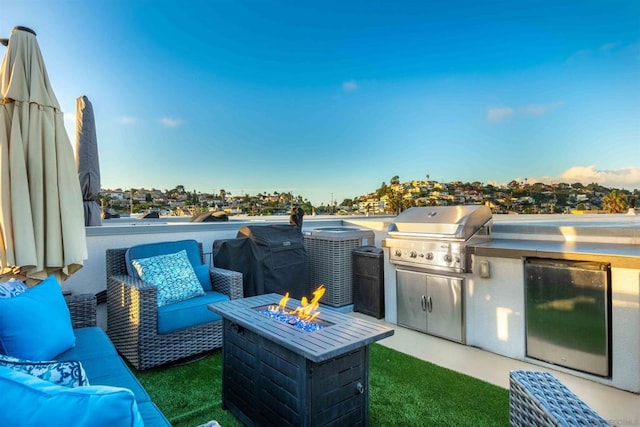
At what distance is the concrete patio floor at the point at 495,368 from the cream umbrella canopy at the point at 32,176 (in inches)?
120

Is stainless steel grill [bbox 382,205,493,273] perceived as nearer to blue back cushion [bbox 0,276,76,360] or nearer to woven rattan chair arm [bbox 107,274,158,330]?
woven rattan chair arm [bbox 107,274,158,330]

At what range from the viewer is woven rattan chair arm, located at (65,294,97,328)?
2.62 metres

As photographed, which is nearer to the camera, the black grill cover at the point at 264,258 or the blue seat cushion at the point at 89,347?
the blue seat cushion at the point at 89,347

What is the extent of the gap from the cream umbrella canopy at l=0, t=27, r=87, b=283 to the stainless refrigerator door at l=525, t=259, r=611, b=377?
12.5ft

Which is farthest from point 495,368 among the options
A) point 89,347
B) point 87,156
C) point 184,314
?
point 87,156

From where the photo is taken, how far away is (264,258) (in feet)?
13.4

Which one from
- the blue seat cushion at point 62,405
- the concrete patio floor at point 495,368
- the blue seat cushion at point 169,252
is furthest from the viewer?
the blue seat cushion at point 169,252

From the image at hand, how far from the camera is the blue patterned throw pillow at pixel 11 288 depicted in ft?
6.42

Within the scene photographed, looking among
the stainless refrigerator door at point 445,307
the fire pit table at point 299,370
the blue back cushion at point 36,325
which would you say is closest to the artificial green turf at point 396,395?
the fire pit table at point 299,370

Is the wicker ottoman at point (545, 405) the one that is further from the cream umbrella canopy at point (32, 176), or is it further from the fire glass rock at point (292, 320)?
the cream umbrella canopy at point (32, 176)

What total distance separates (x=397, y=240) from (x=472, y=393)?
1.85 m

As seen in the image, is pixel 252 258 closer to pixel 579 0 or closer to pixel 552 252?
pixel 552 252

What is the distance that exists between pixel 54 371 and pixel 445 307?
346cm

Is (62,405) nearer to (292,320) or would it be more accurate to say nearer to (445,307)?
(292,320)
